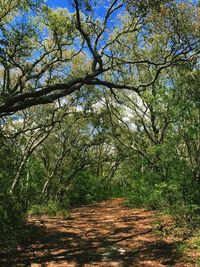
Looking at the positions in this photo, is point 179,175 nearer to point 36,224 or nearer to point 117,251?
point 117,251

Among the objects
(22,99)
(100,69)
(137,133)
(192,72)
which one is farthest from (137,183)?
(22,99)

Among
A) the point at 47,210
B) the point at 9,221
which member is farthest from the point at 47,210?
the point at 9,221

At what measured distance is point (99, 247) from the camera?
38.5ft

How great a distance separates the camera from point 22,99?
27.7 ft

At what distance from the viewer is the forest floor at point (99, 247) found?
976cm

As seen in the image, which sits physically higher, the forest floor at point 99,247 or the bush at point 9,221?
the bush at point 9,221

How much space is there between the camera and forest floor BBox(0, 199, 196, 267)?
384 inches

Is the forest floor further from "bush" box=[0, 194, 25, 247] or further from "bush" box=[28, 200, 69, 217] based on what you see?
"bush" box=[28, 200, 69, 217]

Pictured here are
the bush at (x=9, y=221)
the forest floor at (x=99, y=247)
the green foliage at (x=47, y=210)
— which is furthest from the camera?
the green foliage at (x=47, y=210)

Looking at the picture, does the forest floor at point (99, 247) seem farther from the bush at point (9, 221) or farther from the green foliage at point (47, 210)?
the green foliage at point (47, 210)

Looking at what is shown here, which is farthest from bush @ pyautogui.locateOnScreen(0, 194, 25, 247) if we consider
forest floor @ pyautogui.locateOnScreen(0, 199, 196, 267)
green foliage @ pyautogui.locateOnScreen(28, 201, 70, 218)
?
green foliage @ pyautogui.locateOnScreen(28, 201, 70, 218)

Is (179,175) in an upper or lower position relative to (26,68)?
lower

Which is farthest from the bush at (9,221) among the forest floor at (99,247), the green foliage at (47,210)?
the green foliage at (47,210)

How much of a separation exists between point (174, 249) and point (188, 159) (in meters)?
4.26
